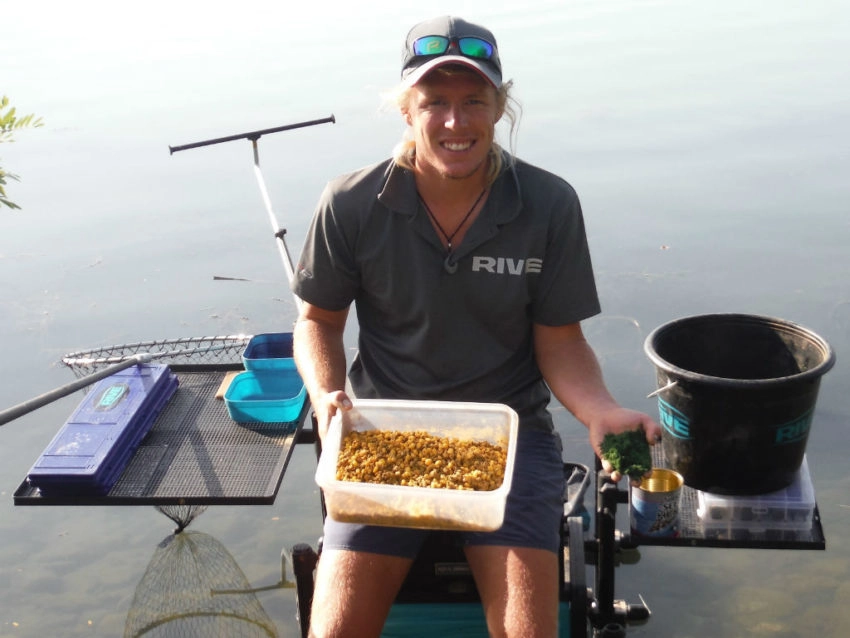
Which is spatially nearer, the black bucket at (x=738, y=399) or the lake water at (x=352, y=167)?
the black bucket at (x=738, y=399)

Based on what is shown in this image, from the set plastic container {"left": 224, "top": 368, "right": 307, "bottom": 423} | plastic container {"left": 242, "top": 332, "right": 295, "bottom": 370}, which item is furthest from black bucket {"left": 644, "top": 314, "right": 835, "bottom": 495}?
A: plastic container {"left": 242, "top": 332, "right": 295, "bottom": 370}

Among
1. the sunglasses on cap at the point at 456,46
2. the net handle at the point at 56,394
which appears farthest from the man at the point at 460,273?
the net handle at the point at 56,394

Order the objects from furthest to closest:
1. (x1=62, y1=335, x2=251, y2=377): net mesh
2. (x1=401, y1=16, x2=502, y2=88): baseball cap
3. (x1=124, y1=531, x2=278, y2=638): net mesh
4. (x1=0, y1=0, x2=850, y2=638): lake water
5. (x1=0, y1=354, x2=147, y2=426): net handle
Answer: (x1=62, y1=335, x2=251, y2=377): net mesh → (x1=0, y1=0, x2=850, y2=638): lake water → (x1=124, y1=531, x2=278, y2=638): net mesh → (x1=401, y1=16, x2=502, y2=88): baseball cap → (x1=0, y1=354, x2=147, y2=426): net handle

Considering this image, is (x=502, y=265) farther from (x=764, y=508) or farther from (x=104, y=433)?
(x=104, y=433)

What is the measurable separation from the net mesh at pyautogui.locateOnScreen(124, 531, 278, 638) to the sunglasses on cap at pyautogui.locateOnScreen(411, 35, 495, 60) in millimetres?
1776

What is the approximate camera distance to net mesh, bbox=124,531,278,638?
9.37ft

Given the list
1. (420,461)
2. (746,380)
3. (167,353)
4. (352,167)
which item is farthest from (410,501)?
(352,167)

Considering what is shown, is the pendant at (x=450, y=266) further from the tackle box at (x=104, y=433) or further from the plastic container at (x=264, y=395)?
the tackle box at (x=104, y=433)

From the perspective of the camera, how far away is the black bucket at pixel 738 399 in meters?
2.24

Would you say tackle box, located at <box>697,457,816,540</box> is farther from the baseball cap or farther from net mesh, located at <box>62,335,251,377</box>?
net mesh, located at <box>62,335,251,377</box>

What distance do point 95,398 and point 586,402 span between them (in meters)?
1.38

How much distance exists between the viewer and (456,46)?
2.12 m

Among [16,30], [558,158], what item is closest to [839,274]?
[558,158]

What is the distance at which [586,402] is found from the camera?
2191 mm
